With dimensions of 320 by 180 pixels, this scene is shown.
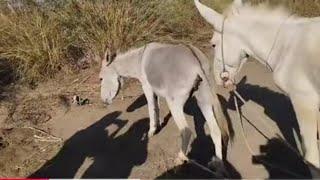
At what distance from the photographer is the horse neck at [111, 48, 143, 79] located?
7367mm

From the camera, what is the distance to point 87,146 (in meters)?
7.23

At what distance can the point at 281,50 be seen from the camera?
5465 mm

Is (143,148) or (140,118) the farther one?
(140,118)

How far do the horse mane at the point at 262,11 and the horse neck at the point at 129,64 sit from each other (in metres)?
1.87

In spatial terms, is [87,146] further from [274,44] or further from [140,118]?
[274,44]

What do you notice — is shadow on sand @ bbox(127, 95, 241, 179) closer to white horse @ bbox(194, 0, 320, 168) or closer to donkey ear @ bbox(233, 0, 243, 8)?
white horse @ bbox(194, 0, 320, 168)

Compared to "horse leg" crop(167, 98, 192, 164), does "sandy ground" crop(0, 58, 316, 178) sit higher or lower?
lower

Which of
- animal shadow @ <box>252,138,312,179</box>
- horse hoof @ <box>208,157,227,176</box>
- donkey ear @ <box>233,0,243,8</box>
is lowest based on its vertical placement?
animal shadow @ <box>252,138,312,179</box>

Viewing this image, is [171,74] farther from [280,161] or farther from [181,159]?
[280,161]

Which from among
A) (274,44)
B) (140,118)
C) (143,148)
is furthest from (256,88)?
(274,44)

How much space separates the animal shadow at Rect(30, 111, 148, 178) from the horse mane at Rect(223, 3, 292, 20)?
2.11m

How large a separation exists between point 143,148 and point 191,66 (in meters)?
1.37

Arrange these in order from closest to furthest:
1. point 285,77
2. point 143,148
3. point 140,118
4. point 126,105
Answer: point 285,77 → point 143,148 → point 140,118 → point 126,105

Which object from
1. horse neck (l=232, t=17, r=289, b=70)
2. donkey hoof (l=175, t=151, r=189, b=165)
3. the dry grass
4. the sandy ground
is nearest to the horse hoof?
the sandy ground
